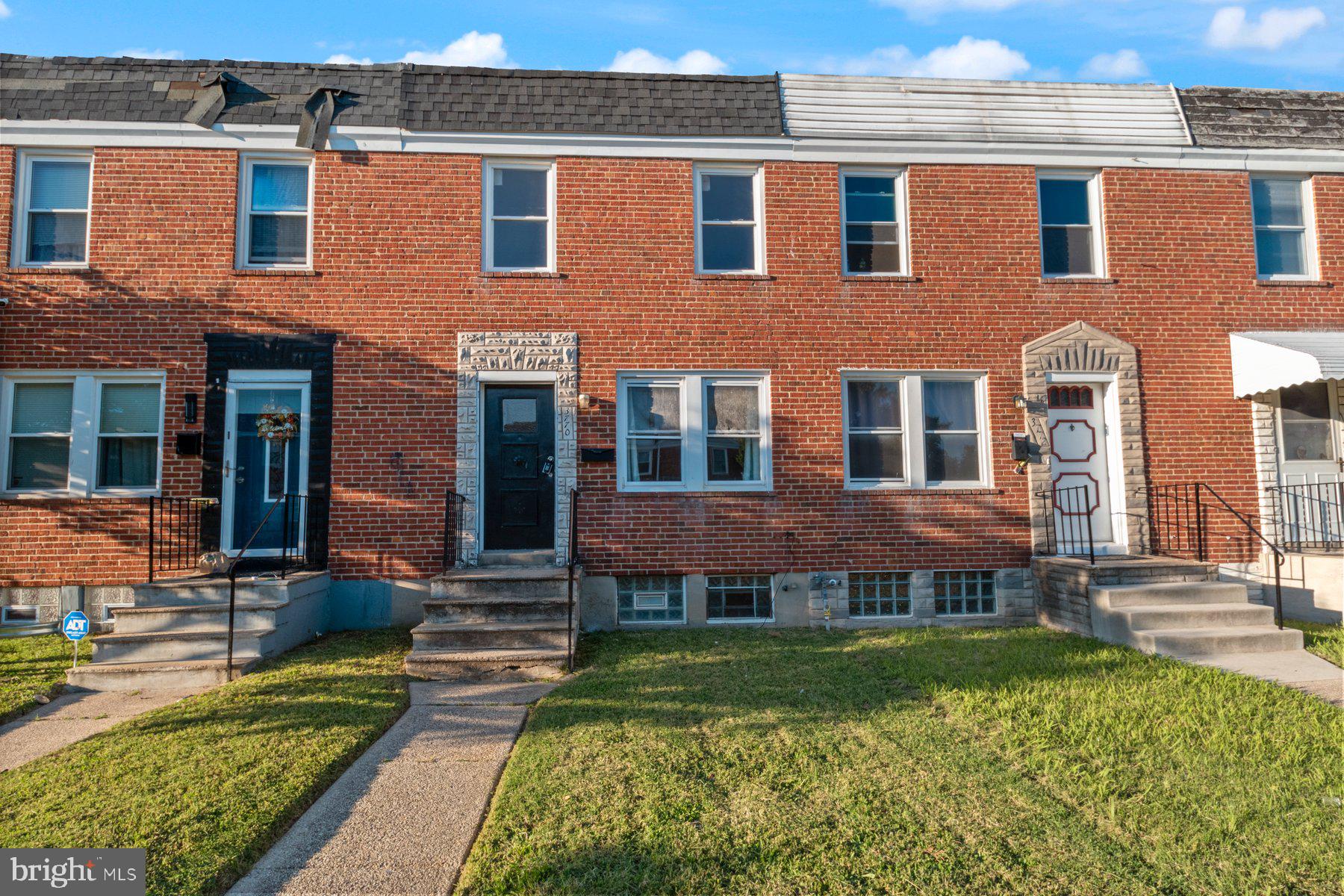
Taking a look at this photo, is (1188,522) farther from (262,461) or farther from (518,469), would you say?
(262,461)

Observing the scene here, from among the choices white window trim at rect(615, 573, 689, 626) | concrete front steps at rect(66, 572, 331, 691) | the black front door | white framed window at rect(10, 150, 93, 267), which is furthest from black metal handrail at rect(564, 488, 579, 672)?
white framed window at rect(10, 150, 93, 267)

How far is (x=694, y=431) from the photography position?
29.3 ft

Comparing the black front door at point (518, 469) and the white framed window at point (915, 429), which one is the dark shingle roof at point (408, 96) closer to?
the black front door at point (518, 469)

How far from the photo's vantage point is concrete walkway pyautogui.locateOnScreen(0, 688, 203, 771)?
16.3 feet

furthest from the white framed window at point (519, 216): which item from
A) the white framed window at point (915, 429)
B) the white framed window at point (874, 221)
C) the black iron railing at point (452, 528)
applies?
the white framed window at point (915, 429)

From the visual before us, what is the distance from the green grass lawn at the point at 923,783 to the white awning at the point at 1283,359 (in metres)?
4.27

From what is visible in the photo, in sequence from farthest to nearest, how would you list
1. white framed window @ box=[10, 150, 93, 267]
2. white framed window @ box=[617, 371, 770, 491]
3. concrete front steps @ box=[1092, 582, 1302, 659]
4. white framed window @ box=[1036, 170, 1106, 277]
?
white framed window @ box=[1036, 170, 1106, 277]
white framed window @ box=[617, 371, 770, 491]
white framed window @ box=[10, 150, 93, 267]
concrete front steps @ box=[1092, 582, 1302, 659]

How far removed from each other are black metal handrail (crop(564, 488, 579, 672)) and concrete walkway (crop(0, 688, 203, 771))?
3031 mm

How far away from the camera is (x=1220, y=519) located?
9.12 metres

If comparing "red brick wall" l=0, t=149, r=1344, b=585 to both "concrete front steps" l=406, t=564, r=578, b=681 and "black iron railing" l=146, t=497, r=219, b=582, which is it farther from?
"concrete front steps" l=406, t=564, r=578, b=681

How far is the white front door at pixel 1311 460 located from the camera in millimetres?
9203

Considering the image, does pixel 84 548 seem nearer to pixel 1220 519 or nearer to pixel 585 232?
pixel 585 232

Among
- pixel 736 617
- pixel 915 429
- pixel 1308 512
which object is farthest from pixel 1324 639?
pixel 736 617

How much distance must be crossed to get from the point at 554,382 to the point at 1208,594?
7118 mm
